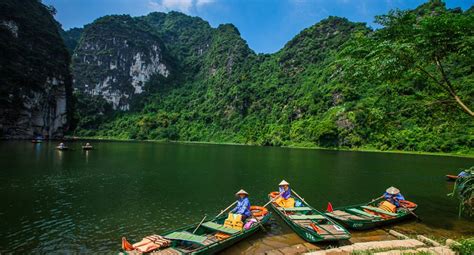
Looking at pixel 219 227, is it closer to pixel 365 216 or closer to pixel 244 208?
pixel 244 208

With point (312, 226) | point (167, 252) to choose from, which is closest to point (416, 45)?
point (312, 226)

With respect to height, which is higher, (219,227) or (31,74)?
(31,74)

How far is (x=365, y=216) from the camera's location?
58.0 ft

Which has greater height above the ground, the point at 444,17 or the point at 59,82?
the point at 59,82

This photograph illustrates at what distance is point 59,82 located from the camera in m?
110

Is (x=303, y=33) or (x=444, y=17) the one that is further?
(x=303, y=33)

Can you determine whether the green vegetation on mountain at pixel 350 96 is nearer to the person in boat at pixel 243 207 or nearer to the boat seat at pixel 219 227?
the person in boat at pixel 243 207

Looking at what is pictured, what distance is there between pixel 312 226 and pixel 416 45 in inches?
404

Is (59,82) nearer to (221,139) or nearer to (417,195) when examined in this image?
(221,139)

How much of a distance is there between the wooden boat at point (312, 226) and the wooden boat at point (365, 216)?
125 cm

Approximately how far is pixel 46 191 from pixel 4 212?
6468 millimetres

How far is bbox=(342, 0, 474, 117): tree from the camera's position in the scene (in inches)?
511

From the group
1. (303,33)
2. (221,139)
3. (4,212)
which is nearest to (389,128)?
(4,212)

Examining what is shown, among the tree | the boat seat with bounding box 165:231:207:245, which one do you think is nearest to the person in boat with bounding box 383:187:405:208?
the tree
